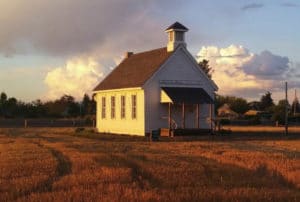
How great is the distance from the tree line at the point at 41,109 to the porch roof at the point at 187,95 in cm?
6062

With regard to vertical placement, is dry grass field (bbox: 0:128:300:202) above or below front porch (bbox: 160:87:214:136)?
below

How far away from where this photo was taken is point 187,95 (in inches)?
1734

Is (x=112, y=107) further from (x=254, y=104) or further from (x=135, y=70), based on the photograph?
(x=254, y=104)

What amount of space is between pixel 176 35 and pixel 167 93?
4.66 m

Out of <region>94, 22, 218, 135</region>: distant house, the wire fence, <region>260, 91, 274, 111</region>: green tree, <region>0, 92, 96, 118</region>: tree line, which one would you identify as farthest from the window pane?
<region>260, 91, 274, 111</region>: green tree

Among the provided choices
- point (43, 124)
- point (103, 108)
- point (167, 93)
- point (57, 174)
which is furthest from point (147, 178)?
point (43, 124)

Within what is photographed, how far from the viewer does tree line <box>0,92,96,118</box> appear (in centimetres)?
10438

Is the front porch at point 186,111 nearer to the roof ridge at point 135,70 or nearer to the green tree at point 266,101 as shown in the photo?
the roof ridge at point 135,70

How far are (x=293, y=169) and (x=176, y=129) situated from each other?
23915 mm

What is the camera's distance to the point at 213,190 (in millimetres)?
14094

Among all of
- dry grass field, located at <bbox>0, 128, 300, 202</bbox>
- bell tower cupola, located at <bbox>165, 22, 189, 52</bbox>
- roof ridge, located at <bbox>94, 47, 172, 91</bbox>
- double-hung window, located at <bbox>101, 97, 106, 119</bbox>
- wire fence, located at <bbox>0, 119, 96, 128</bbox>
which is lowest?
dry grass field, located at <bbox>0, 128, 300, 202</bbox>

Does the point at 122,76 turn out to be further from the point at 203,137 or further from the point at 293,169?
the point at 293,169

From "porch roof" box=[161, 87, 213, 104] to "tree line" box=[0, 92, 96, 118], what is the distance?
2387 inches

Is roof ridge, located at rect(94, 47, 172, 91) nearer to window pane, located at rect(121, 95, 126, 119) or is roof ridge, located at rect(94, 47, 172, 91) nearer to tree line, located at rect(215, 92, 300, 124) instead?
window pane, located at rect(121, 95, 126, 119)
